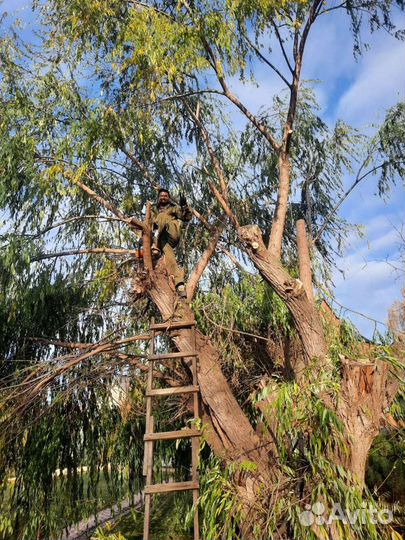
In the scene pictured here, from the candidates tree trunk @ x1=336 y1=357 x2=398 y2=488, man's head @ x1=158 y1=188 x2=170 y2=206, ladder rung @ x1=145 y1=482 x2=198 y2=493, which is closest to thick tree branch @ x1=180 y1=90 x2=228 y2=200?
man's head @ x1=158 y1=188 x2=170 y2=206

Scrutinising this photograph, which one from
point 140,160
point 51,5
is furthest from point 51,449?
point 51,5

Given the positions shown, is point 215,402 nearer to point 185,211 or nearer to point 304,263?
point 304,263

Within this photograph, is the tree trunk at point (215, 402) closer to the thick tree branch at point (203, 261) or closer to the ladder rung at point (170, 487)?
the thick tree branch at point (203, 261)

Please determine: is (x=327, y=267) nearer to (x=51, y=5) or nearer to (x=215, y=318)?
(x=215, y=318)

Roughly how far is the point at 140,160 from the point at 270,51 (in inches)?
78.6

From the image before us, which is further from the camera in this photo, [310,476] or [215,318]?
[215,318]

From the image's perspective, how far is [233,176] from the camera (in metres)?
5.84

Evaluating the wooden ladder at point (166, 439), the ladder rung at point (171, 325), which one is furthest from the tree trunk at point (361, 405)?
the ladder rung at point (171, 325)

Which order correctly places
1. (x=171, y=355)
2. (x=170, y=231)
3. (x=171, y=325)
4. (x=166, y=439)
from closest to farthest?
(x=166, y=439) < (x=171, y=355) < (x=171, y=325) < (x=170, y=231)

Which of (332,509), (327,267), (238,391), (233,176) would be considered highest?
(233,176)

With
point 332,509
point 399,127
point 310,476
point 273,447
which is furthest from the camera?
point 399,127

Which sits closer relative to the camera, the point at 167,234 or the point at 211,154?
the point at 167,234

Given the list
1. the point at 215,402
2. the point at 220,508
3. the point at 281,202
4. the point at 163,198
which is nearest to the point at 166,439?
the point at 215,402

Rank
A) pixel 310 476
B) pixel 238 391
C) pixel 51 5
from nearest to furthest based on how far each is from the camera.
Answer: pixel 310 476
pixel 238 391
pixel 51 5
